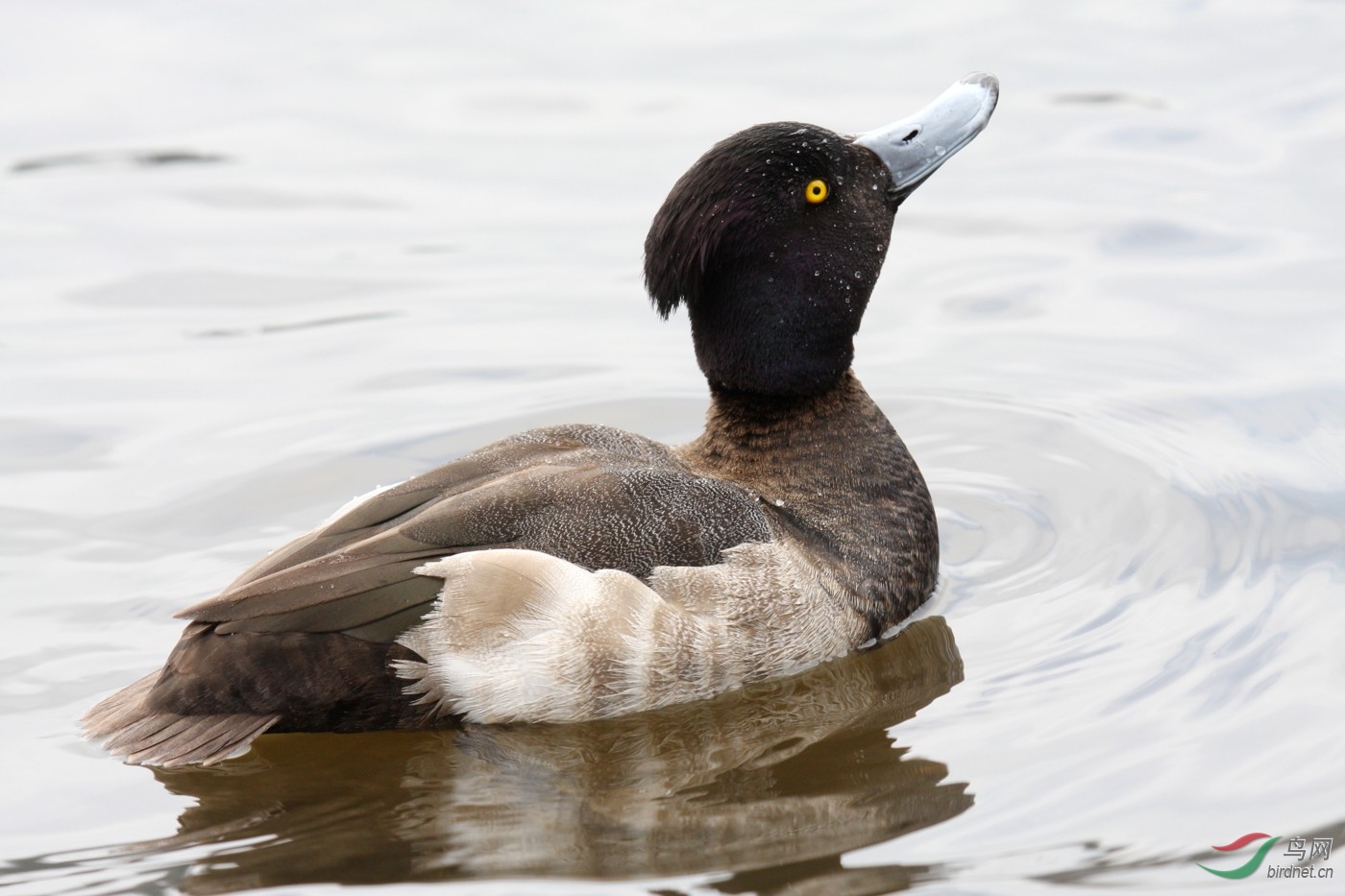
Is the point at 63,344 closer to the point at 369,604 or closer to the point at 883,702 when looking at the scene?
the point at 369,604

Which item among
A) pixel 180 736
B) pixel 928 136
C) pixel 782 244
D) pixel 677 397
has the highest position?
pixel 928 136

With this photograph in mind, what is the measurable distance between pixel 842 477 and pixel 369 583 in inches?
73.0

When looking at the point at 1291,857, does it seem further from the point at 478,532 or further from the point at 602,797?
the point at 478,532

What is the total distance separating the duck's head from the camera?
250 inches

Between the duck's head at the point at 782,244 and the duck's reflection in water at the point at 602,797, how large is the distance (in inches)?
45.4

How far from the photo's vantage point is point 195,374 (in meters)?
9.01

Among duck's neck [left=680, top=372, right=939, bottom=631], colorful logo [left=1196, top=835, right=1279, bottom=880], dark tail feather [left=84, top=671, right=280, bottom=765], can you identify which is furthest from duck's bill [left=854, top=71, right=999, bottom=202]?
dark tail feather [left=84, top=671, right=280, bottom=765]

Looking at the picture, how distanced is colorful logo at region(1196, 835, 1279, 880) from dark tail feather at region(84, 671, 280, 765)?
284cm

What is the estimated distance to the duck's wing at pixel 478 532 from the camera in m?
5.66

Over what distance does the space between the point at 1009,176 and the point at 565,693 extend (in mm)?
5887

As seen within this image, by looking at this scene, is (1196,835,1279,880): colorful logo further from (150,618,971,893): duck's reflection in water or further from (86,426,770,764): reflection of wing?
(86,426,770,764): reflection of wing

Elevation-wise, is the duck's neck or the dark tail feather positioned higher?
the duck's neck

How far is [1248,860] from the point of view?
523 cm

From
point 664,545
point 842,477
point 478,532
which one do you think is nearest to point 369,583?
point 478,532
